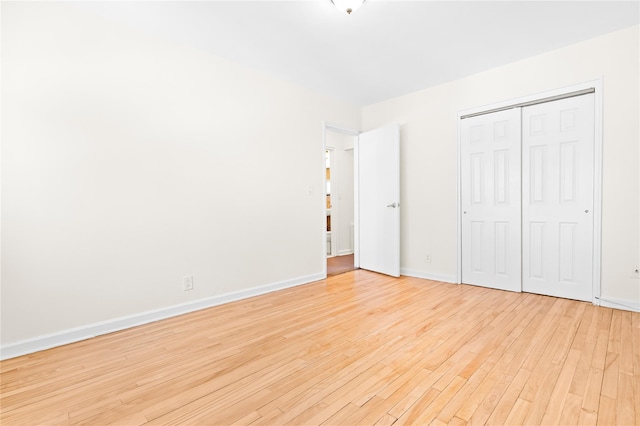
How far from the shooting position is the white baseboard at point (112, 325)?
6.73 feet

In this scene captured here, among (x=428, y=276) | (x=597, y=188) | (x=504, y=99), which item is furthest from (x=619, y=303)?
(x=504, y=99)

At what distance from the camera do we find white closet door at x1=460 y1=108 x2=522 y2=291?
333cm

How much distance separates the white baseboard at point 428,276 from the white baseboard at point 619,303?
1.34 m

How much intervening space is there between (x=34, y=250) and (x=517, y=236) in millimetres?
4346

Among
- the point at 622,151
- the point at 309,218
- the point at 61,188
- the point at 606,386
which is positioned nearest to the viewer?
the point at 606,386

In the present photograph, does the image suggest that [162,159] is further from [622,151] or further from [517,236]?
[622,151]

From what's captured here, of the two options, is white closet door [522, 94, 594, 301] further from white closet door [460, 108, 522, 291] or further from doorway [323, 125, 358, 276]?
doorway [323, 125, 358, 276]

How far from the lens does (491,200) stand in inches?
138

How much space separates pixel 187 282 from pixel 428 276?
9.60ft

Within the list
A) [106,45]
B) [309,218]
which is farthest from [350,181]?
[106,45]

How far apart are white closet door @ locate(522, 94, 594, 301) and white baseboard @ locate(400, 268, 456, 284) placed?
0.77 metres

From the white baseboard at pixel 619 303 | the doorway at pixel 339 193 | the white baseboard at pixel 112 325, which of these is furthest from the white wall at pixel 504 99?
the white baseboard at pixel 112 325

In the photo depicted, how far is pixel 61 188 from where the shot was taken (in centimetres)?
221

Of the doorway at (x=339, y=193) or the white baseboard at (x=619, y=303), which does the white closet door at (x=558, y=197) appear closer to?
the white baseboard at (x=619, y=303)
